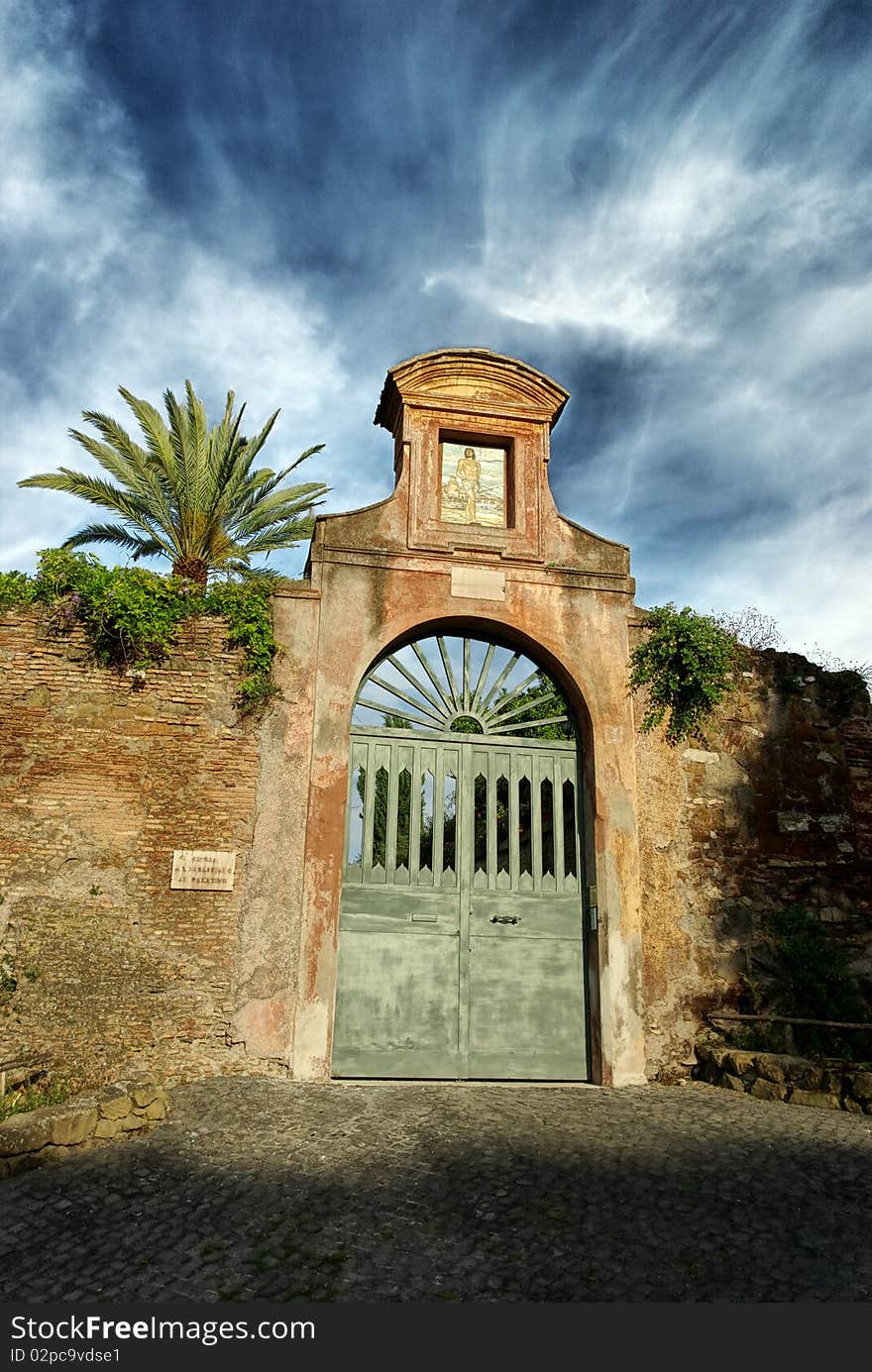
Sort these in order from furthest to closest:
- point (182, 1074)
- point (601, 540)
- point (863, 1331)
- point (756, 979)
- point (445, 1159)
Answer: point (601, 540) < point (756, 979) < point (182, 1074) < point (445, 1159) < point (863, 1331)

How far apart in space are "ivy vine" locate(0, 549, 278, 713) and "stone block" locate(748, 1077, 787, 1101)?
201 inches

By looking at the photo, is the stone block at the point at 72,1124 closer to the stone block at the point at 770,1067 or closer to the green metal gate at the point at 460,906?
the green metal gate at the point at 460,906

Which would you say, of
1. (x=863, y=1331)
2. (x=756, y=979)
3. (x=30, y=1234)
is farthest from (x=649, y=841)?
(x=30, y=1234)

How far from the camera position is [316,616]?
8.23m

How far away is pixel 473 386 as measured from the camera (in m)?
9.32

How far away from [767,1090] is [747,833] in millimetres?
2427

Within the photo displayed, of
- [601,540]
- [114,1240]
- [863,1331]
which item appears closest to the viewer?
[863,1331]

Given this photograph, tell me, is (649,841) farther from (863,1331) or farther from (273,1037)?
(863,1331)

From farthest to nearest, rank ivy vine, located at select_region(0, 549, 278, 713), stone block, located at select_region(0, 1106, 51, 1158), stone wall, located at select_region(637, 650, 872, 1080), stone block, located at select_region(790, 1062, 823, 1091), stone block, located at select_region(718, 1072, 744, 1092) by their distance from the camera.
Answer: stone wall, located at select_region(637, 650, 872, 1080) < ivy vine, located at select_region(0, 549, 278, 713) < stone block, located at select_region(718, 1072, 744, 1092) < stone block, located at select_region(790, 1062, 823, 1091) < stone block, located at select_region(0, 1106, 51, 1158)

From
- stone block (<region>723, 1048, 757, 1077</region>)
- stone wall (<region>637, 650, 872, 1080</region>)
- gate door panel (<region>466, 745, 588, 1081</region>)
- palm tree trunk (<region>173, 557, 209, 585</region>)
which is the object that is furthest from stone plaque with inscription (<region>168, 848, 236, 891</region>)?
palm tree trunk (<region>173, 557, 209, 585</region>)

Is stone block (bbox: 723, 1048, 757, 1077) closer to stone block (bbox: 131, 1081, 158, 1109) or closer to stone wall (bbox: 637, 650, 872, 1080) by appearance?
stone wall (bbox: 637, 650, 872, 1080)

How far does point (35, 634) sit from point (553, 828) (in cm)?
501

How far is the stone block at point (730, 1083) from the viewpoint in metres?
7.12

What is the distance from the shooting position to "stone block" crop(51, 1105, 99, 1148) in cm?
518
